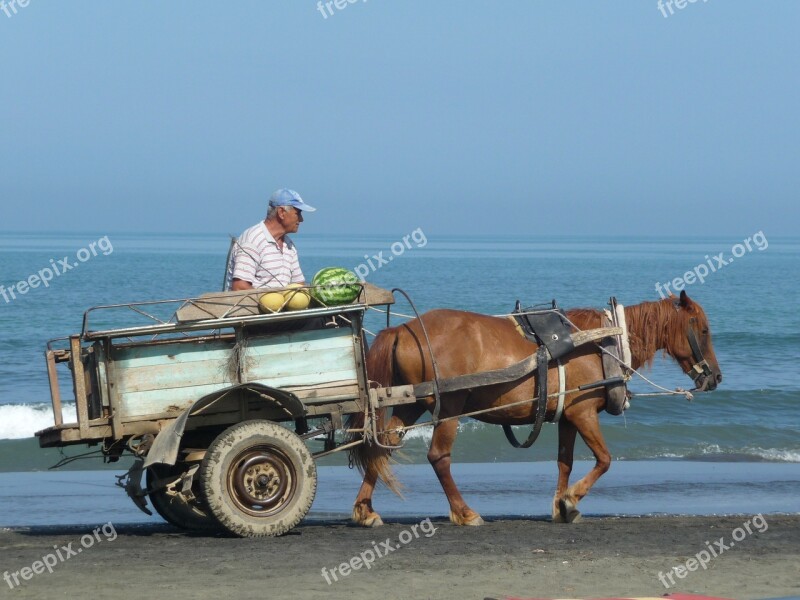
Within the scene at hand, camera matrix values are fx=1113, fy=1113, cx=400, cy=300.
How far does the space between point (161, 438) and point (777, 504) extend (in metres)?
6.39

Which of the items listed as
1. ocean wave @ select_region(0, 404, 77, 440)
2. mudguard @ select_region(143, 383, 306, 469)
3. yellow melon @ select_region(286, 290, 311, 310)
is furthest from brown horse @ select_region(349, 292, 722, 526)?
ocean wave @ select_region(0, 404, 77, 440)

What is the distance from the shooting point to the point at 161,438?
6969mm

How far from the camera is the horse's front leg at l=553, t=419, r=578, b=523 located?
870cm

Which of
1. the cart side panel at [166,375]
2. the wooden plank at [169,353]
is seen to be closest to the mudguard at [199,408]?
the cart side panel at [166,375]

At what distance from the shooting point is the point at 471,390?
827 centimetres

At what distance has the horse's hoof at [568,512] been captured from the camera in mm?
8609

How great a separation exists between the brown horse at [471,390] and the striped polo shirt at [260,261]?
92 centimetres

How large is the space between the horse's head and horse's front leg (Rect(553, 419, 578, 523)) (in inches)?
41.7

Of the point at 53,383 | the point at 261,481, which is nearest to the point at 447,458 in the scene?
the point at 261,481

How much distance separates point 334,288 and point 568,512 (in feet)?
8.93

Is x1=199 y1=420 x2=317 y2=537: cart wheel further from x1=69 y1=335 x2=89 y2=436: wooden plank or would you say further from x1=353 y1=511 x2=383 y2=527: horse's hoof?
x1=353 y1=511 x2=383 y2=527: horse's hoof

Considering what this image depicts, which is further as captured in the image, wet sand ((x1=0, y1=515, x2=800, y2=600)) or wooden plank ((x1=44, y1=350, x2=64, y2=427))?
wooden plank ((x1=44, y1=350, x2=64, y2=427))

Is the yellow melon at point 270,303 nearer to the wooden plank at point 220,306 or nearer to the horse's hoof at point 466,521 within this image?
the wooden plank at point 220,306

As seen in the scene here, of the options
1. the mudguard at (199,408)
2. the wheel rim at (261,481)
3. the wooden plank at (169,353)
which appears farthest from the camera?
the wheel rim at (261,481)
